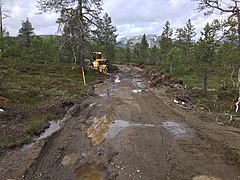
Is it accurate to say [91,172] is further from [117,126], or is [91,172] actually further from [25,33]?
[25,33]

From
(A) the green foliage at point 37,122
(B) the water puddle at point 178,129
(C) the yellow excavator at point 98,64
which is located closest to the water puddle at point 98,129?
(A) the green foliage at point 37,122

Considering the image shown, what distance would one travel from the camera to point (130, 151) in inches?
239

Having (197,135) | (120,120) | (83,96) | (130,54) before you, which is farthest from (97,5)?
(130,54)

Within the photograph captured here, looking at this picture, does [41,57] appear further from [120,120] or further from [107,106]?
[120,120]

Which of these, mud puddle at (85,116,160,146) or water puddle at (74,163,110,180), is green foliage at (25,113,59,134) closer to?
mud puddle at (85,116,160,146)

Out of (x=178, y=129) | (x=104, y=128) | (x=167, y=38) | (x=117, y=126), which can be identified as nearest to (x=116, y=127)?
(x=117, y=126)

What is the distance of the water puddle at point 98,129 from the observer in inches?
279

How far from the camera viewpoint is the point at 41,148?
6316mm

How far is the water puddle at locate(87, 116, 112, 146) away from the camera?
7078mm

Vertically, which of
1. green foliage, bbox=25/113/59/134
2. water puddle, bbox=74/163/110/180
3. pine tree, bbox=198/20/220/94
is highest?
pine tree, bbox=198/20/220/94

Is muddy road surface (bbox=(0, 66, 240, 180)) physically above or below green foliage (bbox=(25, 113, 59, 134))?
below

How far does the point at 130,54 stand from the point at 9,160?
68406 millimetres

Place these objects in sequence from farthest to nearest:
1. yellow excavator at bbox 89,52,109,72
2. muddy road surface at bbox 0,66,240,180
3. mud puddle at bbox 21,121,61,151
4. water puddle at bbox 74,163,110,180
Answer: yellow excavator at bbox 89,52,109,72 → mud puddle at bbox 21,121,61,151 → muddy road surface at bbox 0,66,240,180 → water puddle at bbox 74,163,110,180

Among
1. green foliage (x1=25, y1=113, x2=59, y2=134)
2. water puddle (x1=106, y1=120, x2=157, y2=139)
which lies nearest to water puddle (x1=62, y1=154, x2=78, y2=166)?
water puddle (x1=106, y1=120, x2=157, y2=139)
